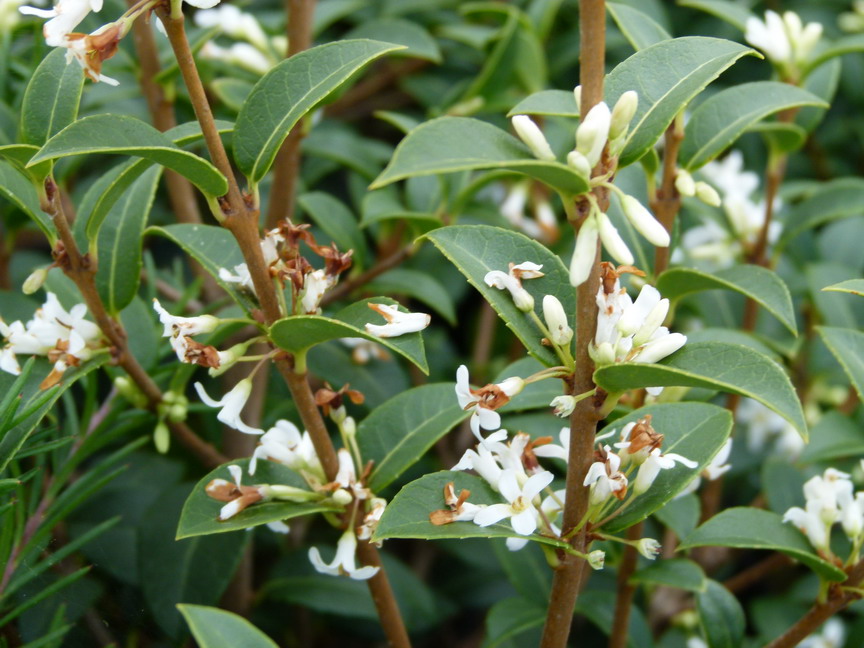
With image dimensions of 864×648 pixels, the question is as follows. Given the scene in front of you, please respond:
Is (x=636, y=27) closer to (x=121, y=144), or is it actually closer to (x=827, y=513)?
(x=827, y=513)

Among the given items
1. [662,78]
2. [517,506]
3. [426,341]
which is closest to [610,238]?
[662,78]

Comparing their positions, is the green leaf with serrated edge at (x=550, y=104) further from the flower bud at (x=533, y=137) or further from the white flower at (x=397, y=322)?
the white flower at (x=397, y=322)

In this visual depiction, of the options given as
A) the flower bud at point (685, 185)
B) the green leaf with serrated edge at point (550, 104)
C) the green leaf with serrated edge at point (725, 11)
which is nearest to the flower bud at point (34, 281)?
the green leaf with serrated edge at point (550, 104)

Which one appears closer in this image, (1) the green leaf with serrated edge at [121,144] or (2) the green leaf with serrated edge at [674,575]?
(1) the green leaf with serrated edge at [121,144]

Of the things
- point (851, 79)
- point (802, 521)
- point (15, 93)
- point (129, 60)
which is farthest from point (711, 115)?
point (851, 79)

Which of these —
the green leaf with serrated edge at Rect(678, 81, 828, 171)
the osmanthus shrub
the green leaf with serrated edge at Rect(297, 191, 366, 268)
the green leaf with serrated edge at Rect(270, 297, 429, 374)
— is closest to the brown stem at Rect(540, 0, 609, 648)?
the osmanthus shrub

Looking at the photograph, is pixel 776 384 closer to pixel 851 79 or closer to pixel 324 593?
pixel 324 593
